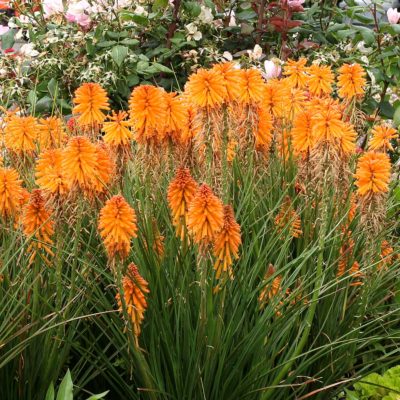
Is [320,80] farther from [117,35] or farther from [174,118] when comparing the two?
[117,35]

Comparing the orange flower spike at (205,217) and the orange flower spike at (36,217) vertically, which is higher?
the orange flower spike at (205,217)

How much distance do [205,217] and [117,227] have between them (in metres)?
0.22

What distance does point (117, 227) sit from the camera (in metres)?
2.03

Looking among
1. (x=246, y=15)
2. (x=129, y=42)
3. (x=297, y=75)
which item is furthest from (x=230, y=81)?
(x=246, y=15)

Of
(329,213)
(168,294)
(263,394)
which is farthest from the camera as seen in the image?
(329,213)

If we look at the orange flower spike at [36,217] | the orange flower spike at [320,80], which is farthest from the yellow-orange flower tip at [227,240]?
the orange flower spike at [320,80]

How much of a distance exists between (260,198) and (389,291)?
0.61 m

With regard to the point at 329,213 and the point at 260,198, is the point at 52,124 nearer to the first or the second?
the point at 260,198

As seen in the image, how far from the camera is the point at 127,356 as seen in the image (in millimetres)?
2529

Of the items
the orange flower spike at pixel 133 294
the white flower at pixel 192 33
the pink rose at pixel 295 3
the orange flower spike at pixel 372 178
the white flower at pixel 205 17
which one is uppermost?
the orange flower spike at pixel 372 178

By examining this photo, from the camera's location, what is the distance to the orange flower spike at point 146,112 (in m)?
2.53

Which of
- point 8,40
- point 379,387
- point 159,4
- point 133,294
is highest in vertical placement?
point 133,294

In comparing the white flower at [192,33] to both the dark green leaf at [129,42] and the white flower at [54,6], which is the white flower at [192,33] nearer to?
the dark green leaf at [129,42]

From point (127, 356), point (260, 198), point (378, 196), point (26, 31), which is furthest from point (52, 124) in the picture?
point (26, 31)
